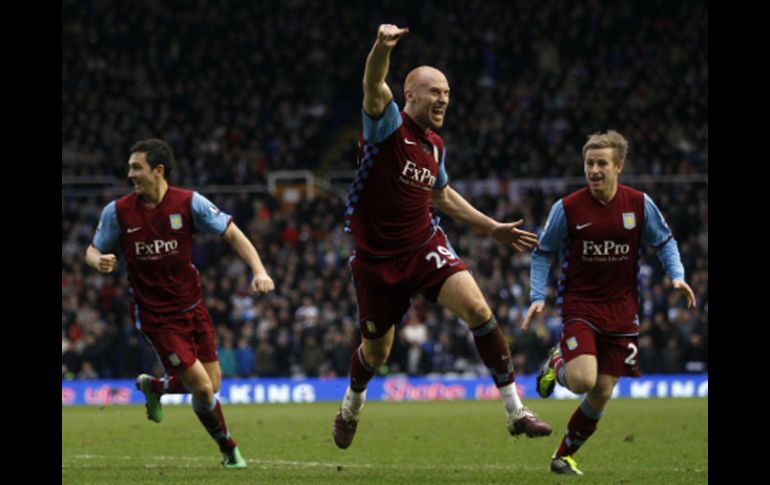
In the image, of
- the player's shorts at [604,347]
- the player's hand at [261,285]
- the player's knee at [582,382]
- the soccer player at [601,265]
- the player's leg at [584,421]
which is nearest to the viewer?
the player's hand at [261,285]

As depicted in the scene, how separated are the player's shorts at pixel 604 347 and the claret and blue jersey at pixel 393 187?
1499mm

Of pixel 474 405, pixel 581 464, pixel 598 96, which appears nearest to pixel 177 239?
pixel 581 464

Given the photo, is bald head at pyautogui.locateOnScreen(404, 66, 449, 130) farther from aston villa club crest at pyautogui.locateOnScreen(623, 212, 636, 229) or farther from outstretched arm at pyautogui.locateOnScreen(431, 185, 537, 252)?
aston villa club crest at pyautogui.locateOnScreen(623, 212, 636, 229)

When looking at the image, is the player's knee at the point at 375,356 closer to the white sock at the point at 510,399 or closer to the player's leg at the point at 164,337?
the white sock at the point at 510,399

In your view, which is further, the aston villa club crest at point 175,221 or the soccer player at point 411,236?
the aston villa club crest at point 175,221

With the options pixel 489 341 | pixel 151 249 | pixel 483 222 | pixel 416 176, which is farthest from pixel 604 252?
pixel 151 249

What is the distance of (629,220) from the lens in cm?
1123

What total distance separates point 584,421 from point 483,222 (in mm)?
1959

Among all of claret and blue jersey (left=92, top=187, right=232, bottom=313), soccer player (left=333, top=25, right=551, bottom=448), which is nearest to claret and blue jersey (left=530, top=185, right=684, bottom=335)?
Answer: soccer player (left=333, top=25, right=551, bottom=448)

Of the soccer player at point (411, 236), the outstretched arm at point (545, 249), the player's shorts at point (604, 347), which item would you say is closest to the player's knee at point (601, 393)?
the player's shorts at point (604, 347)

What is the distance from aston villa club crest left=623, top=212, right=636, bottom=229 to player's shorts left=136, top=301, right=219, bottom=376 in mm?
4021

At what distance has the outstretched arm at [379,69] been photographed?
9.20 metres

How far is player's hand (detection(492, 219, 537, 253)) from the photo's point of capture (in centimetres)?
1088
